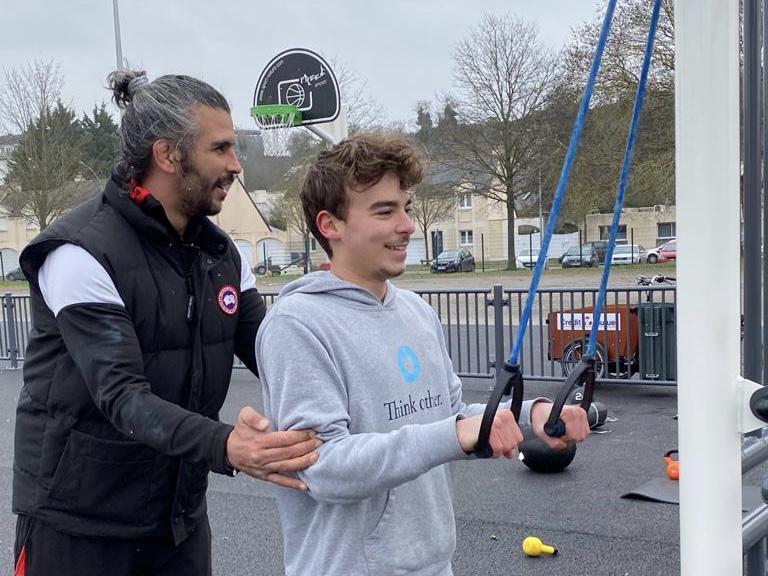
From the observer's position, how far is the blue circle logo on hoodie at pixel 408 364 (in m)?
1.76

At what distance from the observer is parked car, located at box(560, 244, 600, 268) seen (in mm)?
37969

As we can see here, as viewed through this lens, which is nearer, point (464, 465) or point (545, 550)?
point (545, 550)

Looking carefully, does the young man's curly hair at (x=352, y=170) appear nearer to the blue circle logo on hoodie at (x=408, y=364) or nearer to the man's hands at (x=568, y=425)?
the blue circle logo on hoodie at (x=408, y=364)

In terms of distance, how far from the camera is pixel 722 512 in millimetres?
1390

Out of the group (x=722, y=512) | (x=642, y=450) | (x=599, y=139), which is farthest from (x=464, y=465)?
(x=599, y=139)

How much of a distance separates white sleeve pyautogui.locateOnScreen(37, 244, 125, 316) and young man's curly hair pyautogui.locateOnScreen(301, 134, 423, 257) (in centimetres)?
56

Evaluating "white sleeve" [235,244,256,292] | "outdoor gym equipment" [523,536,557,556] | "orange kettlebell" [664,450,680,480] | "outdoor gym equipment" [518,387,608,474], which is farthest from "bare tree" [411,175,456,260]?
"white sleeve" [235,244,256,292]

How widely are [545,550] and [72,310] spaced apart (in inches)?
119

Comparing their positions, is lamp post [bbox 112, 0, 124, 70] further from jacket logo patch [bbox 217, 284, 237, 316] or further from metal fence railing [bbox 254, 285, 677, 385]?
jacket logo patch [bbox 217, 284, 237, 316]

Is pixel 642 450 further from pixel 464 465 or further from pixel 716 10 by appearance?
pixel 716 10

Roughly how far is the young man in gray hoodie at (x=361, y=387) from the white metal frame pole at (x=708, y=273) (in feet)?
1.10

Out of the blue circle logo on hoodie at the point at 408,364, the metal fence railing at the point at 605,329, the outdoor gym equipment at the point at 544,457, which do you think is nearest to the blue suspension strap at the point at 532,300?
the blue circle logo on hoodie at the point at 408,364

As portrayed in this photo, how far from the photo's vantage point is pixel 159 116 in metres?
2.12

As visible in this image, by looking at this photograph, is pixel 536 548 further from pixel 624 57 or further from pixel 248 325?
pixel 624 57
